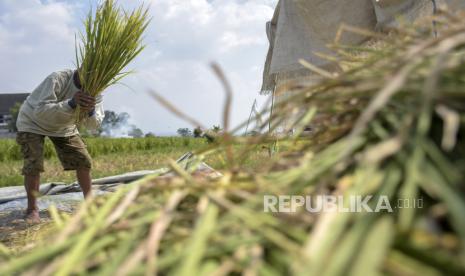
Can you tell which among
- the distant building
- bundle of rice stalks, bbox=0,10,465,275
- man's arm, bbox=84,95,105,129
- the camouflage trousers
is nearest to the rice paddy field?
bundle of rice stalks, bbox=0,10,465,275

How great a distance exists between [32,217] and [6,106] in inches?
1966

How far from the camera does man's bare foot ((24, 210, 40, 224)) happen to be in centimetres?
369

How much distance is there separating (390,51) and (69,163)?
13.2ft

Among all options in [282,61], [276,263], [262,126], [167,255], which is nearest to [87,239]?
[167,255]

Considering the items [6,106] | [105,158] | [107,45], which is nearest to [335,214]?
[107,45]

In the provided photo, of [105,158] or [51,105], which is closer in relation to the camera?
[51,105]

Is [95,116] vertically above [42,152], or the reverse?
[95,116]

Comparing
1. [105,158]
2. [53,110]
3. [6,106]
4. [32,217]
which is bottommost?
[32,217]

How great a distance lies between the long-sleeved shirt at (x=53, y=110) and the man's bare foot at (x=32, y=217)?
29.8 inches

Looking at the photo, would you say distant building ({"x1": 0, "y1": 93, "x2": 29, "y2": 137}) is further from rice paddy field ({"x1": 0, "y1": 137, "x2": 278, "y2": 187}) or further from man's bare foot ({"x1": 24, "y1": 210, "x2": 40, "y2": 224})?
man's bare foot ({"x1": 24, "y1": 210, "x2": 40, "y2": 224})

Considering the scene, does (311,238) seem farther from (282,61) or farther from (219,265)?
(282,61)

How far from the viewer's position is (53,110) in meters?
3.78

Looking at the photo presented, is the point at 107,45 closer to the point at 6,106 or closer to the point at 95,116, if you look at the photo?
the point at 95,116

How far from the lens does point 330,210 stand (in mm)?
481
